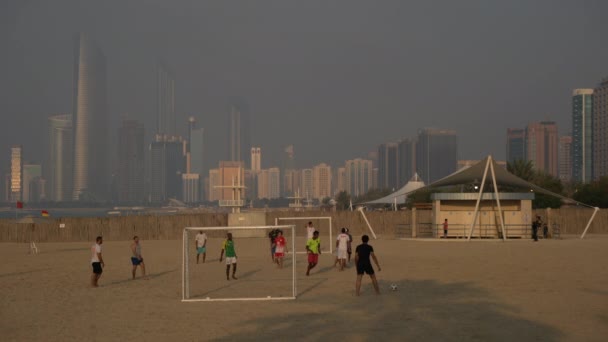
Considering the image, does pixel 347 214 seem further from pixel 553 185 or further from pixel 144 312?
pixel 144 312

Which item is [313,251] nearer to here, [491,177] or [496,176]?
[496,176]

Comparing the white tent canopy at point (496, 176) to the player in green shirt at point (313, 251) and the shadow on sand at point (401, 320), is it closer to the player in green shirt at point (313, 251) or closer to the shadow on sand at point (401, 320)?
the player in green shirt at point (313, 251)

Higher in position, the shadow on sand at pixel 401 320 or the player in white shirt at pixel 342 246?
the player in white shirt at pixel 342 246

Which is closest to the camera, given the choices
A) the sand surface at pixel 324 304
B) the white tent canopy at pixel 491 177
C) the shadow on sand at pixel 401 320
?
the shadow on sand at pixel 401 320

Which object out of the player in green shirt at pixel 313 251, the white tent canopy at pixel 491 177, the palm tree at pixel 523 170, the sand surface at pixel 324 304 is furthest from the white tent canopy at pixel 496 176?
the palm tree at pixel 523 170

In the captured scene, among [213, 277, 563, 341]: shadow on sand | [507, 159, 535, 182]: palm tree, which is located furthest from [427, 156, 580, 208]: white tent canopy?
[507, 159, 535, 182]: palm tree

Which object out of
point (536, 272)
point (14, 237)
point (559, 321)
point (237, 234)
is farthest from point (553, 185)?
point (559, 321)

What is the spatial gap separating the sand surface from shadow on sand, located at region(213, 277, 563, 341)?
0.02 m

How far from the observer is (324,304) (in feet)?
56.1

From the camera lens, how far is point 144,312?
16.3 metres

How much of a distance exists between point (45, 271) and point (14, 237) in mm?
26534

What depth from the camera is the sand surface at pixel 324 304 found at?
13.6 m

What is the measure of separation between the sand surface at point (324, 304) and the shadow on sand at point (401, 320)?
0.02 m

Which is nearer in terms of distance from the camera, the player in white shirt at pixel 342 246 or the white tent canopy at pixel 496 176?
the player in white shirt at pixel 342 246
